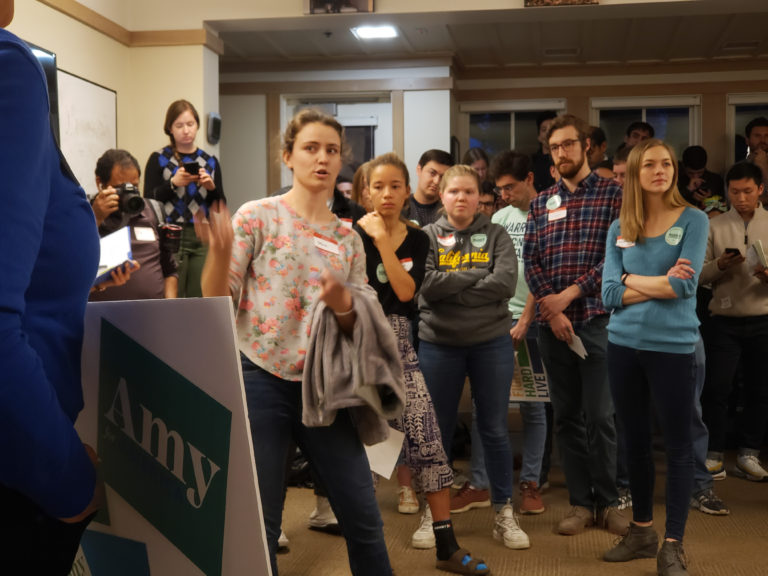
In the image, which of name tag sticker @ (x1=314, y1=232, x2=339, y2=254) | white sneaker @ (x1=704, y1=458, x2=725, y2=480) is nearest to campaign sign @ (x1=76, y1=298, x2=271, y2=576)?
name tag sticker @ (x1=314, y1=232, x2=339, y2=254)

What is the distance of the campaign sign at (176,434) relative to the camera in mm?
942

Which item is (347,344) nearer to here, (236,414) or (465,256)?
(236,414)

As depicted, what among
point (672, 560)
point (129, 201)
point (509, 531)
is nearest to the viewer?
point (672, 560)

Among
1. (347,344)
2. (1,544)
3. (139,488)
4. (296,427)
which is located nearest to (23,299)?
(1,544)

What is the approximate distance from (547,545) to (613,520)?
319 mm

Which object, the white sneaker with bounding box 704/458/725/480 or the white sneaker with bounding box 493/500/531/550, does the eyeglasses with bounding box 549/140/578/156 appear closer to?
the white sneaker with bounding box 493/500/531/550

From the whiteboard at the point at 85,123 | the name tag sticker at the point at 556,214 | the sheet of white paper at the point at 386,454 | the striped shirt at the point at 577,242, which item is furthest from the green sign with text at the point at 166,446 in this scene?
the whiteboard at the point at 85,123

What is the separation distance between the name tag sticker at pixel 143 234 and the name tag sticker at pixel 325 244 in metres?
2.09

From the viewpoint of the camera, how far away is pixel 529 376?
3.75m

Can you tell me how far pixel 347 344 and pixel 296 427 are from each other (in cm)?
27

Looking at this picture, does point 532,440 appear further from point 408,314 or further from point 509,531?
point 408,314

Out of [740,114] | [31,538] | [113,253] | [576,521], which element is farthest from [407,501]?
[740,114]

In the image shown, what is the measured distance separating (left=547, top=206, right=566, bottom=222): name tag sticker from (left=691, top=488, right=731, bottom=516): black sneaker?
1.40m

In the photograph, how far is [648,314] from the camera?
9.18 feet
